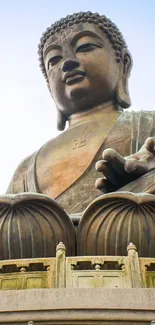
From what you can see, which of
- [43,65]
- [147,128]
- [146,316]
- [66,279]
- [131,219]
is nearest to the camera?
[146,316]

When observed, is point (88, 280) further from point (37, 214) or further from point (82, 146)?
point (82, 146)

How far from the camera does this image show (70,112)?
24.0 ft

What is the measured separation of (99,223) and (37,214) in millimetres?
416

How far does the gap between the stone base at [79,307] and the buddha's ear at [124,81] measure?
4.40 meters

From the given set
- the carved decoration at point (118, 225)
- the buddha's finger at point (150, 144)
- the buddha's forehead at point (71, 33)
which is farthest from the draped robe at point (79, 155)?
the carved decoration at point (118, 225)

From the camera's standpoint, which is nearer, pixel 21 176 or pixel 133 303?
pixel 133 303

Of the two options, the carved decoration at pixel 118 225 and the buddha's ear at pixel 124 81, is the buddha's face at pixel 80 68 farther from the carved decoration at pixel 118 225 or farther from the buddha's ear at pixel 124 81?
the carved decoration at pixel 118 225

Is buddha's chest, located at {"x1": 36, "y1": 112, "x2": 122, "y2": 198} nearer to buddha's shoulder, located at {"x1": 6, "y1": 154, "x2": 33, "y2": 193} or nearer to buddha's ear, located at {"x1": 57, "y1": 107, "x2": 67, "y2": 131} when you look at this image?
buddha's shoulder, located at {"x1": 6, "y1": 154, "x2": 33, "y2": 193}

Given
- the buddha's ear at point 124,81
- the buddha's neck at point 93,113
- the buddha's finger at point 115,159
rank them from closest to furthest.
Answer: the buddha's finger at point 115,159, the buddha's neck at point 93,113, the buddha's ear at point 124,81

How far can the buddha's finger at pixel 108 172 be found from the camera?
4.84 meters

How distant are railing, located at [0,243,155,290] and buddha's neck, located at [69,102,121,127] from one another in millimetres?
3452

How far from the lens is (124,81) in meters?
7.61

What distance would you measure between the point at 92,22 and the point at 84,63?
742mm

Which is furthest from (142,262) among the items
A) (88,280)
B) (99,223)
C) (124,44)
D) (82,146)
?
(124,44)
